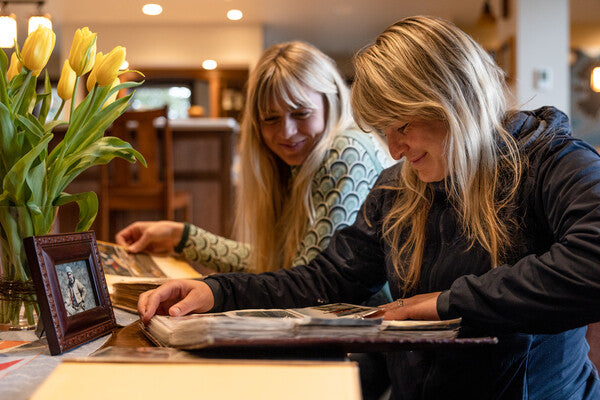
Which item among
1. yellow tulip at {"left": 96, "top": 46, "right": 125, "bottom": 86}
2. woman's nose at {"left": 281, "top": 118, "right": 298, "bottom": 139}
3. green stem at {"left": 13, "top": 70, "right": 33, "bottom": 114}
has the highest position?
yellow tulip at {"left": 96, "top": 46, "right": 125, "bottom": 86}

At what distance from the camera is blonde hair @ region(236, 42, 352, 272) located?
1.55 metres

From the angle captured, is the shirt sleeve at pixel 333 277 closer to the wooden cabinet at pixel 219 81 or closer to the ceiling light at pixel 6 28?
the ceiling light at pixel 6 28

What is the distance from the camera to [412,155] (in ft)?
3.36

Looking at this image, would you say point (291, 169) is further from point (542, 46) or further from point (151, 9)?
point (151, 9)

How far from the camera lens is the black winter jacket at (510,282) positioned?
80 centimetres

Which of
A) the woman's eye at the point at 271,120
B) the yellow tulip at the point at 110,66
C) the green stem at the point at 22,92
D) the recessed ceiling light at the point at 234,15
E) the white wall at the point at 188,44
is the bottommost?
the woman's eye at the point at 271,120

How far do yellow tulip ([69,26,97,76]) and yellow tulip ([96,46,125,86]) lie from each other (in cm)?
2

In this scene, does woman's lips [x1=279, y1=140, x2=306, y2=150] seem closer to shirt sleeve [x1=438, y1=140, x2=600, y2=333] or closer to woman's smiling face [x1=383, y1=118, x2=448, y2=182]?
woman's smiling face [x1=383, y1=118, x2=448, y2=182]

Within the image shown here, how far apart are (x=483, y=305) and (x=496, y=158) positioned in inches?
10.5

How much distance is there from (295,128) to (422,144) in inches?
24.2

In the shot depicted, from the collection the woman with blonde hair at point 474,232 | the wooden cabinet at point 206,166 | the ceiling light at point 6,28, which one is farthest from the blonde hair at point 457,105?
the ceiling light at point 6,28

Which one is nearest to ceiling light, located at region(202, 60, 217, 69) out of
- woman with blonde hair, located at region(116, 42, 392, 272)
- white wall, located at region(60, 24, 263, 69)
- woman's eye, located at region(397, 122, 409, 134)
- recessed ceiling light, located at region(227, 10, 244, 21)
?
white wall, located at region(60, 24, 263, 69)

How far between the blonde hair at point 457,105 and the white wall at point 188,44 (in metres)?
7.14

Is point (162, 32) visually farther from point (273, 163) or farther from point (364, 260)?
point (364, 260)
